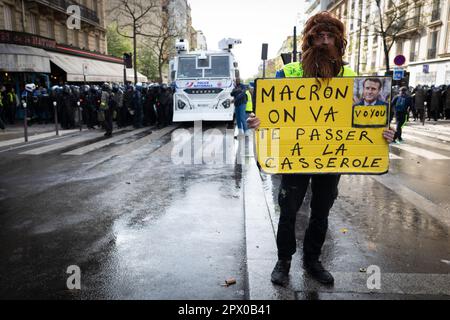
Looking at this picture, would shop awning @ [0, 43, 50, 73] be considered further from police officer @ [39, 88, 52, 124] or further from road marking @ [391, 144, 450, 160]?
road marking @ [391, 144, 450, 160]

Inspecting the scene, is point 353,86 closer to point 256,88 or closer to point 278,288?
point 256,88

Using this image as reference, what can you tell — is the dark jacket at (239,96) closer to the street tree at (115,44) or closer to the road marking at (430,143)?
the road marking at (430,143)

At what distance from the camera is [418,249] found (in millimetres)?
3924

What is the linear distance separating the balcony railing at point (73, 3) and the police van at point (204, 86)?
13130 millimetres

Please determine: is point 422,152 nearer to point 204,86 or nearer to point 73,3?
point 204,86

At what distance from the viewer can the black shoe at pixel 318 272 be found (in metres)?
3.14

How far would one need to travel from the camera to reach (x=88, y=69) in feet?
82.7

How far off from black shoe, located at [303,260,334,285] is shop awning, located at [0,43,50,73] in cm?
1870

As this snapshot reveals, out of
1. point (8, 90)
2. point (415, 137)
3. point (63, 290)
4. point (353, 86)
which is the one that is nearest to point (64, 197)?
point (63, 290)

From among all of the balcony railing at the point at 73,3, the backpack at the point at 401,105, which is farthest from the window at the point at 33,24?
the backpack at the point at 401,105

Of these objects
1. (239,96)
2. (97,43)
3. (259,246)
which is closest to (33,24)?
(97,43)

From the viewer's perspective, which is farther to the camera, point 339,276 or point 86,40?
point 86,40

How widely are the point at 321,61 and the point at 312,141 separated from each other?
656 millimetres

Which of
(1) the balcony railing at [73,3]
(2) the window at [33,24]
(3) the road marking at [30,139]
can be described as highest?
(1) the balcony railing at [73,3]
